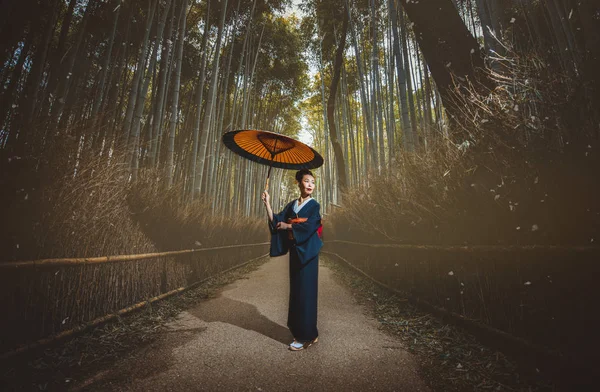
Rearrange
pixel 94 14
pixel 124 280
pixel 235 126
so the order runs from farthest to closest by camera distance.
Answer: pixel 235 126 → pixel 94 14 → pixel 124 280

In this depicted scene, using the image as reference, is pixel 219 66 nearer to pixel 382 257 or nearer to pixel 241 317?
pixel 382 257

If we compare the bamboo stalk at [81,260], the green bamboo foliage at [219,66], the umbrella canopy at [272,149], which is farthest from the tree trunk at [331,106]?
the bamboo stalk at [81,260]

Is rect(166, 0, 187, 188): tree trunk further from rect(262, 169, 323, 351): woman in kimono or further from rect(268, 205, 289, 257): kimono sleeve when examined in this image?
rect(262, 169, 323, 351): woman in kimono

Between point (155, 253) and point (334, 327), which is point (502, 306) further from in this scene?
point (155, 253)

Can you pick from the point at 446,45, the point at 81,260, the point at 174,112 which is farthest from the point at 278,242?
the point at 174,112

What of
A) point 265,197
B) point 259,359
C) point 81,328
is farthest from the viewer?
point 265,197

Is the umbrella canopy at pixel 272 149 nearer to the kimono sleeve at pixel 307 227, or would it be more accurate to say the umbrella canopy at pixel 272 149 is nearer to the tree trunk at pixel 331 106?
the kimono sleeve at pixel 307 227

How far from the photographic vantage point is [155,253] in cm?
328

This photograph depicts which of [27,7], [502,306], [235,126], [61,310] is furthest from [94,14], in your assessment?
[502,306]

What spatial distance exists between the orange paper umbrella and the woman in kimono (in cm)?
29

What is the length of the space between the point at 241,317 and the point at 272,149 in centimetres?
195

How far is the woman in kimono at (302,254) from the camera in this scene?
7.30 feet

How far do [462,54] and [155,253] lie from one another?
4430 millimetres

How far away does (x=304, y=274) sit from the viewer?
232 cm
